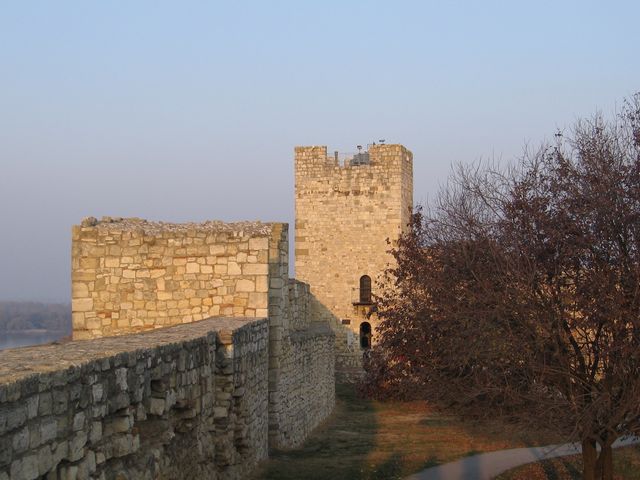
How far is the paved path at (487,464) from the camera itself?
13.7 metres

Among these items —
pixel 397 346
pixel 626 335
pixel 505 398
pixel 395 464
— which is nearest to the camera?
pixel 626 335

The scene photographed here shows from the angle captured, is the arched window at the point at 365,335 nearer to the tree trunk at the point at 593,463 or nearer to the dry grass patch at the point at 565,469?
the dry grass patch at the point at 565,469

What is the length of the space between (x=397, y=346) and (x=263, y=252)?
4.64 metres

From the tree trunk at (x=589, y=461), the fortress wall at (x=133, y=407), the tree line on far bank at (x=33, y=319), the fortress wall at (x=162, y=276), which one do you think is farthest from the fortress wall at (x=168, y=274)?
the tree line on far bank at (x=33, y=319)

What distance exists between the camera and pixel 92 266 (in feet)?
41.3

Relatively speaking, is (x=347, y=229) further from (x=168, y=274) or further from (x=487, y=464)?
(x=168, y=274)

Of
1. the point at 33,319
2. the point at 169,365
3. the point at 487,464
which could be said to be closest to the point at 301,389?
the point at 487,464

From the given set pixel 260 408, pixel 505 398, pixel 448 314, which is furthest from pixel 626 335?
pixel 260 408

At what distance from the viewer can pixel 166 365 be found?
6832 mm

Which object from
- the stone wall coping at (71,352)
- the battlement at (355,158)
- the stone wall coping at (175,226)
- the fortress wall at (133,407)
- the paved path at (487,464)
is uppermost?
the battlement at (355,158)

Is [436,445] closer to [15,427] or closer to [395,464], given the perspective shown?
[395,464]

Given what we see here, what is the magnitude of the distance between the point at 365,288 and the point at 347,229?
2459 mm

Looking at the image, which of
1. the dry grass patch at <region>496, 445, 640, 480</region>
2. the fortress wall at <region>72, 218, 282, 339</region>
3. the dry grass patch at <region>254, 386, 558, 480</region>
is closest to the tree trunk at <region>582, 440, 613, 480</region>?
the dry grass patch at <region>254, 386, 558, 480</region>

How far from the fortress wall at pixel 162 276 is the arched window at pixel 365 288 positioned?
69.9 ft
